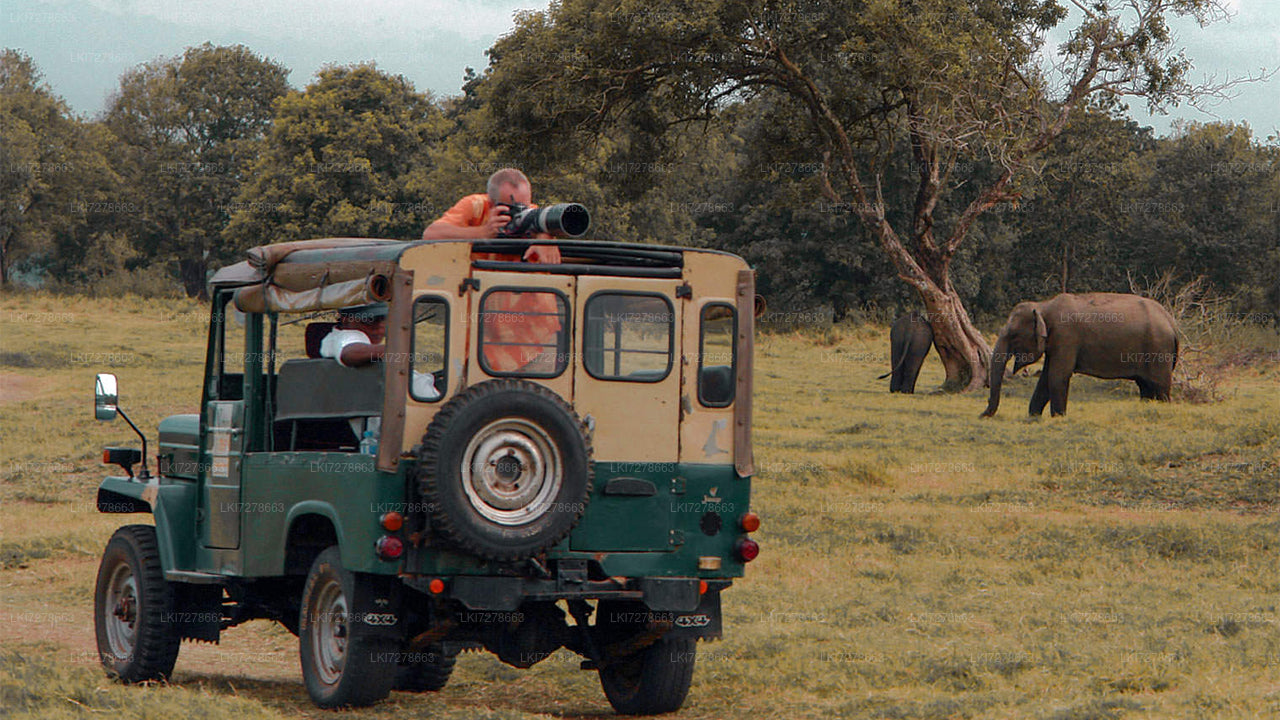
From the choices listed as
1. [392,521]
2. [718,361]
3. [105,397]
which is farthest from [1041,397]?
[392,521]

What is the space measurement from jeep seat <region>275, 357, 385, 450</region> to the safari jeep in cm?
2

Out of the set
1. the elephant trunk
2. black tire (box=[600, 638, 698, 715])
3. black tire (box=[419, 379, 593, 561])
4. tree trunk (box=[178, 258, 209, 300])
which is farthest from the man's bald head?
tree trunk (box=[178, 258, 209, 300])

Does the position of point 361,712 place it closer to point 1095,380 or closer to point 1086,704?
point 1086,704

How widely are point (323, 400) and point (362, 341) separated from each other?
357 mm

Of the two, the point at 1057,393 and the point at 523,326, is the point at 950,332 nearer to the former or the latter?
the point at 1057,393

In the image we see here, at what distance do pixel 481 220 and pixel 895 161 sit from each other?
4680 centimetres

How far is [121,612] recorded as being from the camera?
29.5 ft

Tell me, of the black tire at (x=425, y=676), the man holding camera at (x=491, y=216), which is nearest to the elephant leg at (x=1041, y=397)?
the black tire at (x=425, y=676)

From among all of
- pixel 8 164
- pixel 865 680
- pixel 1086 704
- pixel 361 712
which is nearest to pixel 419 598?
pixel 361 712

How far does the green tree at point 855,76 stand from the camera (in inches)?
1123

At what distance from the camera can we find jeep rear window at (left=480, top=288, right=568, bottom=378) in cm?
731

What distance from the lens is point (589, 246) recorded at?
7.56 m

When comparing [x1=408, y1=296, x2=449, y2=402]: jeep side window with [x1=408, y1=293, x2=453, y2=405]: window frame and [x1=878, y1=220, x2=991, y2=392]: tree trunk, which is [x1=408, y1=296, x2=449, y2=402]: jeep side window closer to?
[x1=408, y1=293, x2=453, y2=405]: window frame

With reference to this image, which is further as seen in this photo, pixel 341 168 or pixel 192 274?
pixel 192 274
